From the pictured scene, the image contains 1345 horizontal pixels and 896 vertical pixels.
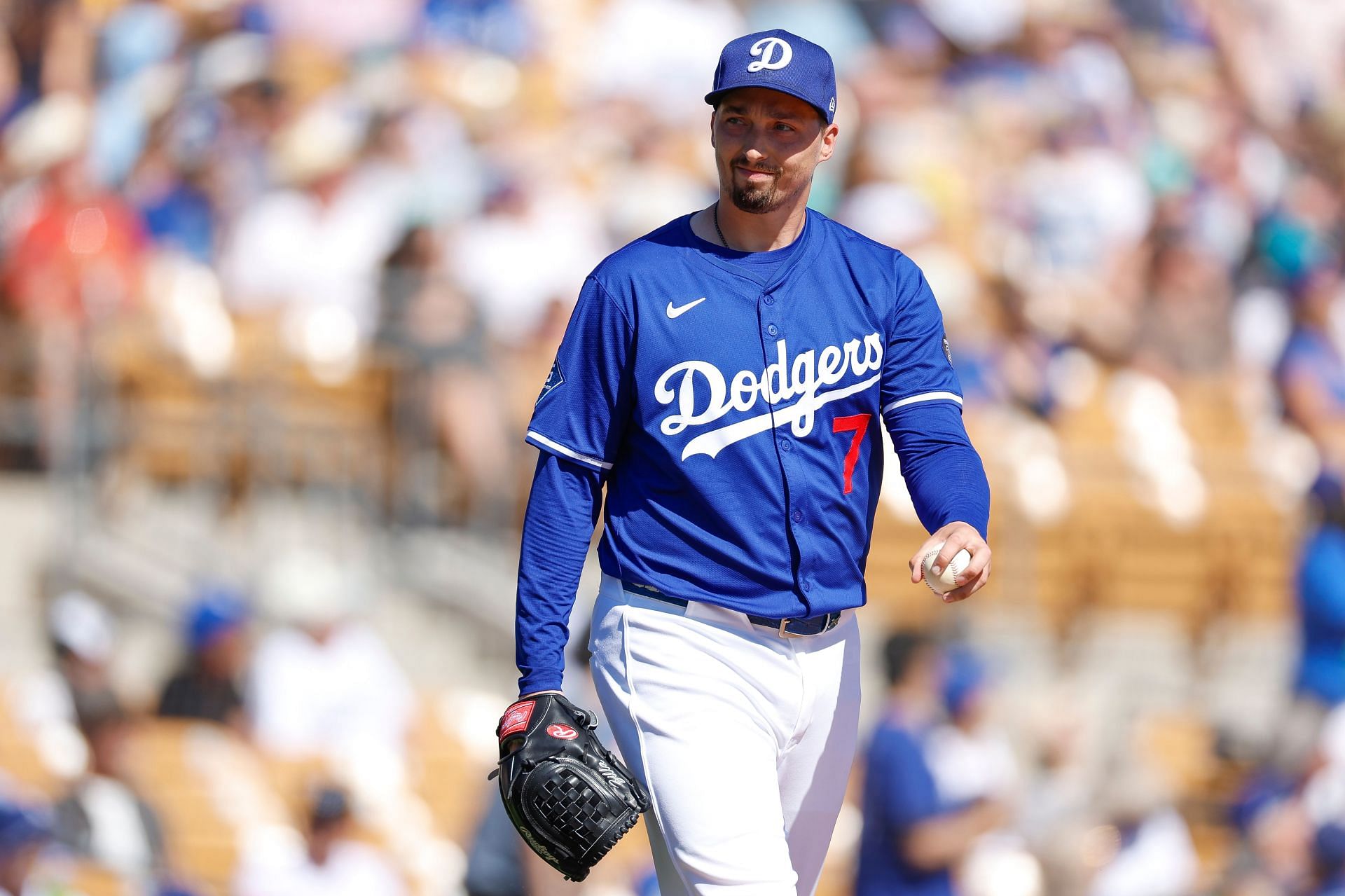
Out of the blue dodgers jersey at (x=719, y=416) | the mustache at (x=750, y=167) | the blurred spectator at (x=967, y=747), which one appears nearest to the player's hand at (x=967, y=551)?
the blue dodgers jersey at (x=719, y=416)

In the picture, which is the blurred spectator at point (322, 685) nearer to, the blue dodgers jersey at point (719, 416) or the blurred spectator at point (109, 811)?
the blurred spectator at point (109, 811)

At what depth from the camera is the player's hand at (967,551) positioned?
8.45ft

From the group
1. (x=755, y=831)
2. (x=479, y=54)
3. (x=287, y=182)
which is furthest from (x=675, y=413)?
(x=479, y=54)

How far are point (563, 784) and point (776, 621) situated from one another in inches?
18.1

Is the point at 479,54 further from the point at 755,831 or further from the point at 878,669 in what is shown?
the point at 755,831

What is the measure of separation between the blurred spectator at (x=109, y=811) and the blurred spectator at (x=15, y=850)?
0.94 feet

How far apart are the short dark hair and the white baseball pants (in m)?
2.85

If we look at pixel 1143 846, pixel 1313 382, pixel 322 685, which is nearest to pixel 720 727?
pixel 322 685

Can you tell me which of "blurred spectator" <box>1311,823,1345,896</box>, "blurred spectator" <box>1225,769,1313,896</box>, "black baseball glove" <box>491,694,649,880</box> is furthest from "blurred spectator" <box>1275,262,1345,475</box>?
"black baseball glove" <box>491,694,649,880</box>

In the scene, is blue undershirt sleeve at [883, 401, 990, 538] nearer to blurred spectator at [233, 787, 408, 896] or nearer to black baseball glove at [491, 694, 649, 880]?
black baseball glove at [491, 694, 649, 880]

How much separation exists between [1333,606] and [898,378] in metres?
4.18

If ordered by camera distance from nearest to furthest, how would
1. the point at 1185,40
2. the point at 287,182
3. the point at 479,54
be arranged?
the point at 287,182, the point at 479,54, the point at 1185,40

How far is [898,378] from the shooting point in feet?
9.71

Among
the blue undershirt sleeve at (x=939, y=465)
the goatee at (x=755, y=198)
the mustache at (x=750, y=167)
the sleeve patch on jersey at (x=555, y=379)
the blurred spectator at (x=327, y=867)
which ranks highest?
the mustache at (x=750, y=167)
